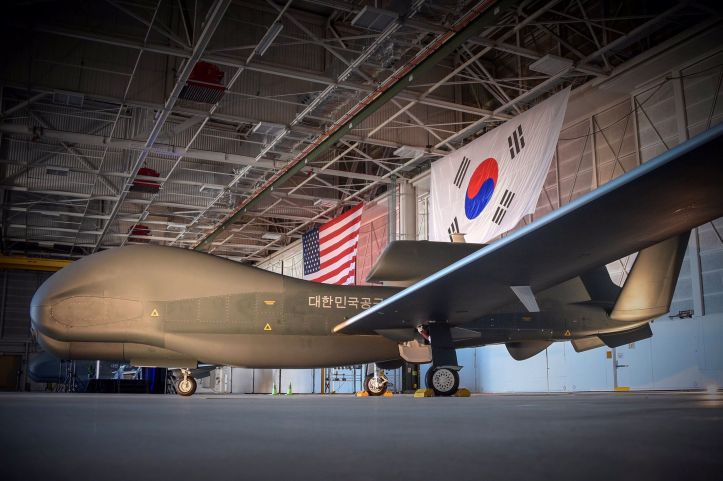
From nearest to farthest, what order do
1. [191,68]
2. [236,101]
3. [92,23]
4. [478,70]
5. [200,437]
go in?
[200,437], [92,23], [191,68], [236,101], [478,70]

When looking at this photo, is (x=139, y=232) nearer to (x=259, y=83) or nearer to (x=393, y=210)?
(x=393, y=210)

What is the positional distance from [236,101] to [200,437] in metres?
15.7

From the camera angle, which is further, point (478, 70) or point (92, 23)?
point (478, 70)

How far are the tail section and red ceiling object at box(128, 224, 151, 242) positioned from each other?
2471 centimetres

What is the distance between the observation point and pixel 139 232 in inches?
1155

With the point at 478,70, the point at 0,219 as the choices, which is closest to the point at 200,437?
the point at 478,70

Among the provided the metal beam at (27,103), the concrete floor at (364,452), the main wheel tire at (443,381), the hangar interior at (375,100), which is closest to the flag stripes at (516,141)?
the hangar interior at (375,100)

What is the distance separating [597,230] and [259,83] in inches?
530

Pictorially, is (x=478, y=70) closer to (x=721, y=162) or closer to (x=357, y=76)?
(x=357, y=76)

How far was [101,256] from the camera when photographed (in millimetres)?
8992

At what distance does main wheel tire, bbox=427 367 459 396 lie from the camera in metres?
7.79

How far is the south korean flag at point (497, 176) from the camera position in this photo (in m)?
13.8

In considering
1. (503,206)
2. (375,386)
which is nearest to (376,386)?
(375,386)

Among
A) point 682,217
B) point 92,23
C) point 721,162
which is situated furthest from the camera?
point 92,23
